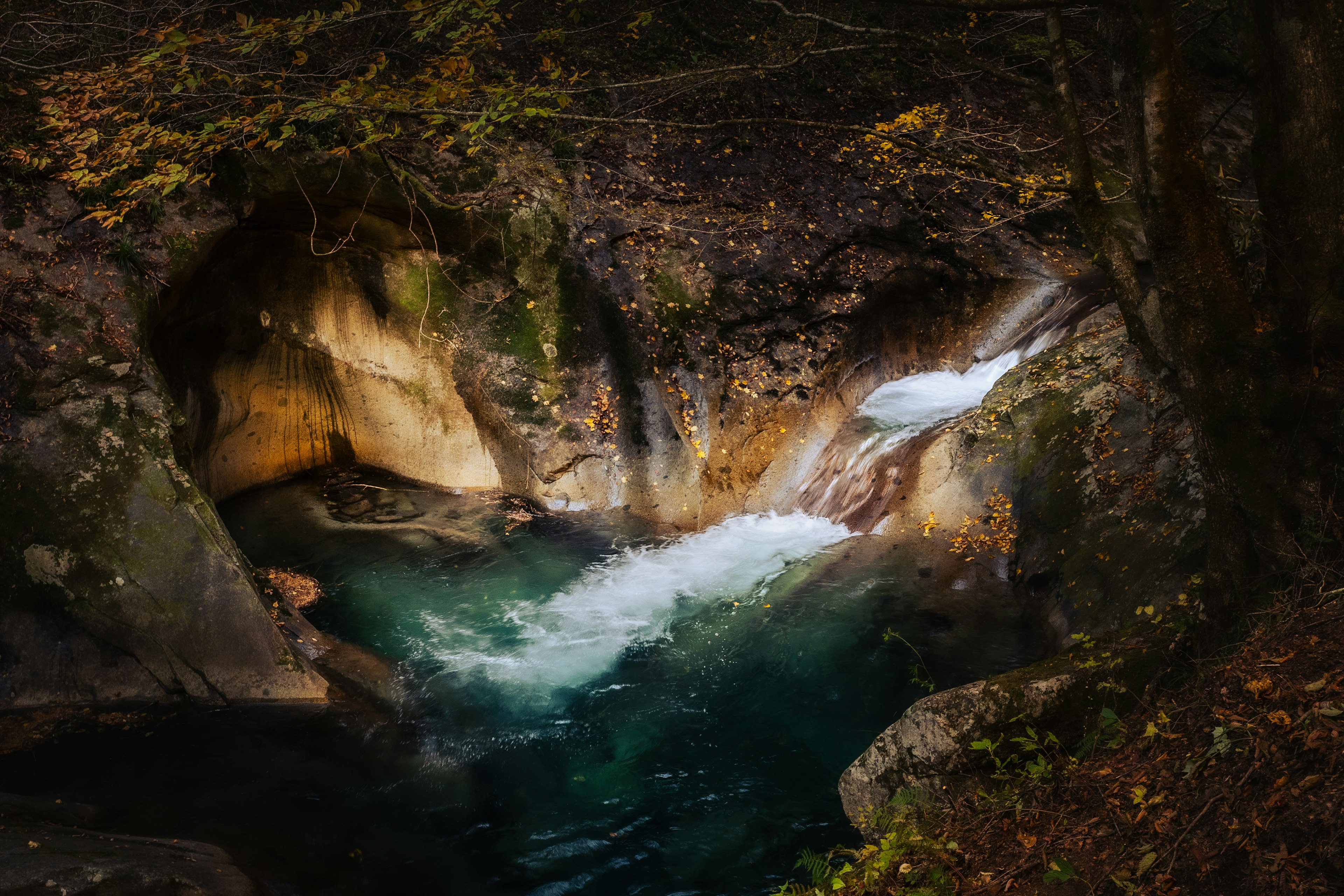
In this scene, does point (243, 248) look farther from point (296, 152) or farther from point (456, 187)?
point (456, 187)

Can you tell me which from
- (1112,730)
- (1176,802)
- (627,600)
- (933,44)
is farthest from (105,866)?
(933,44)

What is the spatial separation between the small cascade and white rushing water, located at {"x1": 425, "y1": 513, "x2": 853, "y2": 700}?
35 centimetres

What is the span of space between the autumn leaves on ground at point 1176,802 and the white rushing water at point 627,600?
365 centimetres

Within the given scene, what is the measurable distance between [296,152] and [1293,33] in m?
8.98

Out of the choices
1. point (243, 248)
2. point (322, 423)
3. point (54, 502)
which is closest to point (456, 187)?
point (243, 248)

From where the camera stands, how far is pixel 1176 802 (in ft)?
10.5

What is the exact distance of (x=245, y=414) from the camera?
10203 mm

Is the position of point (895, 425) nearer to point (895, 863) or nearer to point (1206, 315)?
point (1206, 315)

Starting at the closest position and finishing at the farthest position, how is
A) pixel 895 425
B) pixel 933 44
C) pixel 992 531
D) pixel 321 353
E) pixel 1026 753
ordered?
pixel 1026 753 < pixel 933 44 < pixel 992 531 < pixel 895 425 < pixel 321 353

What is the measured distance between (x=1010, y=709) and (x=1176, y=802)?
1201 mm

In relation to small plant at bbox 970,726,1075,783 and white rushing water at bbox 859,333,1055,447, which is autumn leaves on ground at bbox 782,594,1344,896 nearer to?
small plant at bbox 970,726,1075,783

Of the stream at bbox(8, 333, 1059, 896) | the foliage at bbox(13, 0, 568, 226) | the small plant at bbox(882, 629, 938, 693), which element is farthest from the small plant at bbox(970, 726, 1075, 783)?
the foliage at bbox(13, 0, 568, 226)

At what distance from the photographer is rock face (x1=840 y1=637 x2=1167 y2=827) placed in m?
4.27

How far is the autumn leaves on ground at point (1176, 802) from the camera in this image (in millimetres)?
2742
